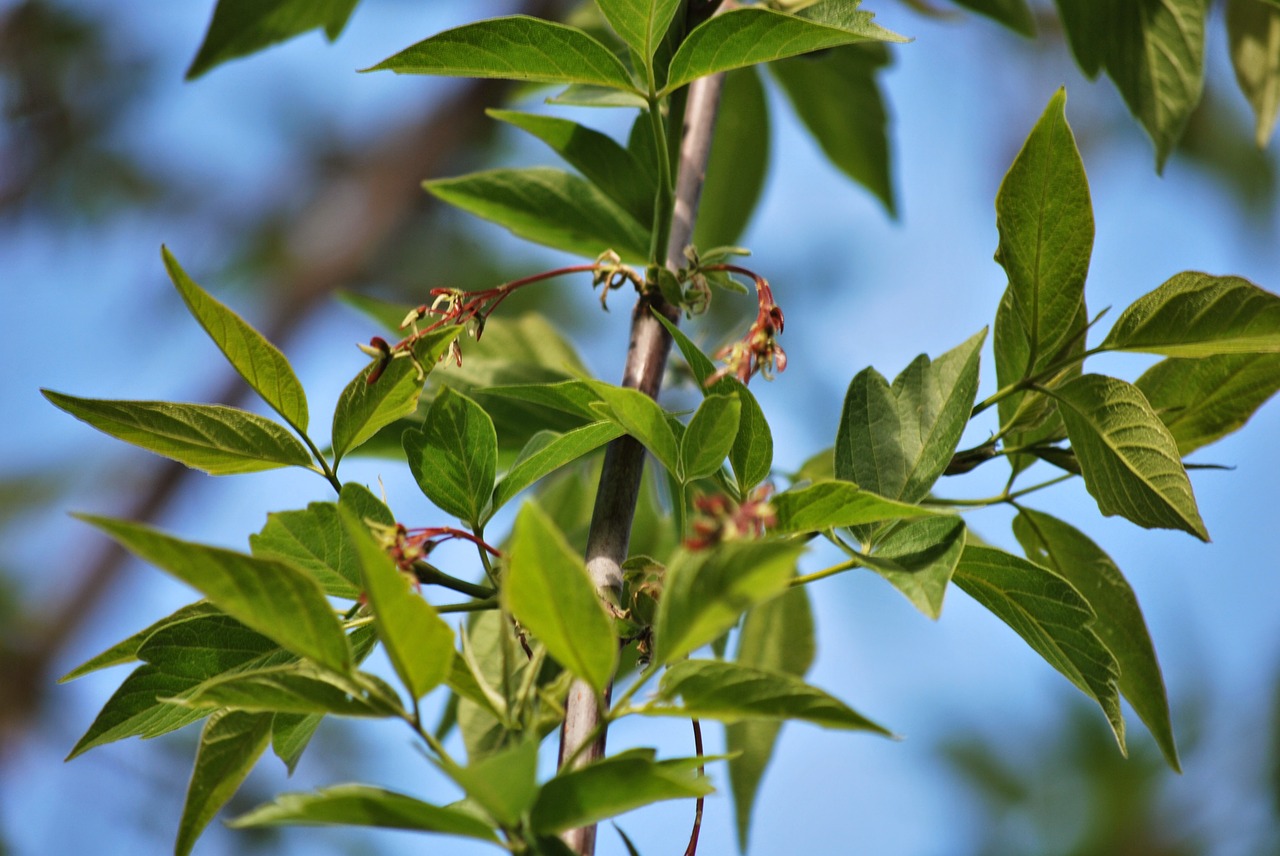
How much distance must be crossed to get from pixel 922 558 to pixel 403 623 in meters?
0.16

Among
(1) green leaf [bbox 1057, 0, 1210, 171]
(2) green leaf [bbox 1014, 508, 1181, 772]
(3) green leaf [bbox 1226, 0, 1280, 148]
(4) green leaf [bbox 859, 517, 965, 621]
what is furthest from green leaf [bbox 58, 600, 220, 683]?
(3) green leaf [bbox 1226, 0, 1280, 148]

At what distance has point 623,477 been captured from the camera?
0.41 meters

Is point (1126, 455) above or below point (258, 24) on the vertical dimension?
below

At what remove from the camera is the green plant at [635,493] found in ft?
0.82

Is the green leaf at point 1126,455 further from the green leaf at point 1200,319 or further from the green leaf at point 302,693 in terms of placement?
the green leaf at point 302,693

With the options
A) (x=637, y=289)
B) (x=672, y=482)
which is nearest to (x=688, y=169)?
(x=637, y=289)

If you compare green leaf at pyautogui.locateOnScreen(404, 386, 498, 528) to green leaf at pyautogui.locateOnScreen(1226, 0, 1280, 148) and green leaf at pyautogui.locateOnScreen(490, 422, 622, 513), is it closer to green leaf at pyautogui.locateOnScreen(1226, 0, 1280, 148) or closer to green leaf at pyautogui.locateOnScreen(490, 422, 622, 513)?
green leaf at pyautogui.locateOnScreen(490, 422, 622, 513)

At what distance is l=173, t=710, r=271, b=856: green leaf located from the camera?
1.05ft

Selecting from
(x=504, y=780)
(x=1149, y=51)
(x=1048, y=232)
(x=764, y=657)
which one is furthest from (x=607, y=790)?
(x=1149, y=51)

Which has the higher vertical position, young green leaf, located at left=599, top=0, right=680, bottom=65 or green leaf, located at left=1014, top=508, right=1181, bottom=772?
young green leaf, located at left=599, top=0, right=680, bottom=65

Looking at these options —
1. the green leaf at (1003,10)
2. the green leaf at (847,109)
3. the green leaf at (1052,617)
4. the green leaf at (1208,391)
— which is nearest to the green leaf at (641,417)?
the green leaf at (1052,617)

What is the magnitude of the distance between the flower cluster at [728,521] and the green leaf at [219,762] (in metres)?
0.16

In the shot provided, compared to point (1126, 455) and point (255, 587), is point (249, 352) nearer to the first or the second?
point (255, 587)

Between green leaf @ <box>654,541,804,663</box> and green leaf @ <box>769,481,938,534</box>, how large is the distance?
0.06 metres
